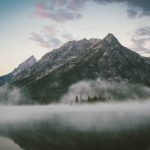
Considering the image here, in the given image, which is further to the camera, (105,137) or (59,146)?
(105,137)

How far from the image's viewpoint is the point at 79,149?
8638 cm

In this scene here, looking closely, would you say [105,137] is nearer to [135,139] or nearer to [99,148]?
[135,139]

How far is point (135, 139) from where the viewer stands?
10238 centimetres

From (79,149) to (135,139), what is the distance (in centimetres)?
2614

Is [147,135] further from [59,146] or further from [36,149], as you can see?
[36,149]

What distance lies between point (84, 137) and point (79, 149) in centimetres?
2430

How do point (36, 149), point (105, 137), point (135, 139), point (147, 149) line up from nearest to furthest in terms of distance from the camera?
point (147, 149) < point (36, 149) < point (135, 139) < point (105, 137)

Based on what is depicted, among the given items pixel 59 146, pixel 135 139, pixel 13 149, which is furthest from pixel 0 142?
pixel 135 139

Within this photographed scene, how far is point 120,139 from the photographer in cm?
10325

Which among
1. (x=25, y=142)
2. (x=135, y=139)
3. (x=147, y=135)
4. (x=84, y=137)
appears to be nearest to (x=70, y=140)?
(x=84, y=137)

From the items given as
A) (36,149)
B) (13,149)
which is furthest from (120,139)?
(13,149)

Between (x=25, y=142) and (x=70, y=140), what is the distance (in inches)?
659

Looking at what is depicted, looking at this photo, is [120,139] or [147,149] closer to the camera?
[147,149]

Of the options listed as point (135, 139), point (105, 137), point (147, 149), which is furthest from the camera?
point (105, 137)
